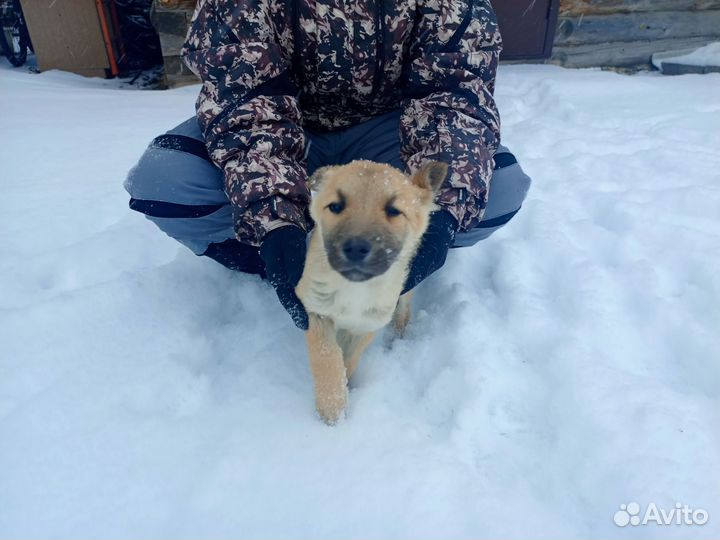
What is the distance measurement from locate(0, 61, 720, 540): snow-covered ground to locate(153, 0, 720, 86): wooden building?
152 inches

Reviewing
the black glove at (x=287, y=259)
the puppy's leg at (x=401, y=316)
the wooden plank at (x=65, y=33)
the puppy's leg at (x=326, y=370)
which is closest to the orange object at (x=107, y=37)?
the wooden plank at (x=65, y=33)

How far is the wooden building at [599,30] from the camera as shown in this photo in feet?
21.1

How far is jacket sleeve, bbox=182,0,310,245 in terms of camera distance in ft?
6.97

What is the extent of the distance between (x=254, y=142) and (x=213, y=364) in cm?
103

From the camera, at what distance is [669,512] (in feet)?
5.24

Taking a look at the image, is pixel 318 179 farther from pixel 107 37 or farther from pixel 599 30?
pixel 107 37

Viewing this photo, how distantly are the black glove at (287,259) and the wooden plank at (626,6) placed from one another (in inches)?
244

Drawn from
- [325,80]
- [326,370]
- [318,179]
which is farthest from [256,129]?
[326,370]

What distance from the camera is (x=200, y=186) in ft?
8.02

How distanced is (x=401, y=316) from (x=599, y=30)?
6119 mm

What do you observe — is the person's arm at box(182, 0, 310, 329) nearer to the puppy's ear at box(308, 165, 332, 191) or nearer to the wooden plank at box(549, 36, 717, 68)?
the puppy's ear at box(308, 165, 332, 191)

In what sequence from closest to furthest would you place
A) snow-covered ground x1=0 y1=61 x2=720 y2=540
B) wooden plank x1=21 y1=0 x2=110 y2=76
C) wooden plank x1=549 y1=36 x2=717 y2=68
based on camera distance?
1. snow-covered ground x1=0 y1=61 x2=720 y2=540
2. wooden plank x1=549 y1=36 x2=717 y2=68
3. wooden plank x1=21 y1=0 x2=110 y2=76
